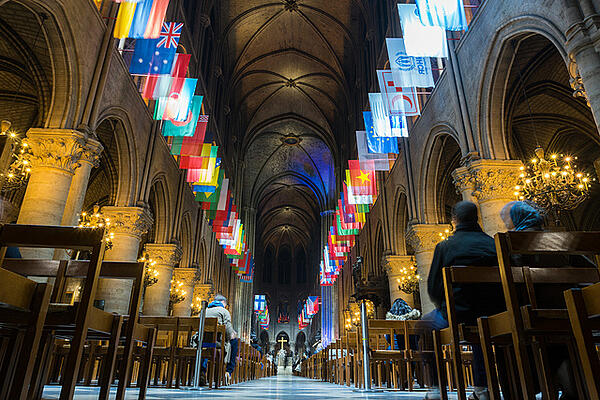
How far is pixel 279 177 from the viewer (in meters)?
32.7

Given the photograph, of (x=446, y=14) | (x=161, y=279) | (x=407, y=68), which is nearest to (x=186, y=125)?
(x=161, y=279)

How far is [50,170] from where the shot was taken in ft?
21.4

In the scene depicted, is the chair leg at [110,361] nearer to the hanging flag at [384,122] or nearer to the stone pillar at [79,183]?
the stone pillar at [79,183]

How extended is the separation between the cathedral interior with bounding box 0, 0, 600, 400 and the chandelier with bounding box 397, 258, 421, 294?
69mm

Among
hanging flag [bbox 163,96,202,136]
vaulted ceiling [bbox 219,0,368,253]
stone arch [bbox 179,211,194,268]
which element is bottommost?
stone arch [bbox 179,211,194,268]

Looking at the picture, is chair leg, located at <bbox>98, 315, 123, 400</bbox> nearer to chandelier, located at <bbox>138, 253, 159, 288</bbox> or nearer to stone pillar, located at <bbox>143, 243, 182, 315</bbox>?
chandelier, located at <bbox>138, 253, 159, 288</bbox>

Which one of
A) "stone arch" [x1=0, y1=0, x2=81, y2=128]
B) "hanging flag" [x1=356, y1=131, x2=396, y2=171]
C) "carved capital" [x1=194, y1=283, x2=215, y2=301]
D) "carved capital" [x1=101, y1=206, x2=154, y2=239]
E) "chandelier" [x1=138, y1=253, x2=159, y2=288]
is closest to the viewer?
"stone arch" [x1=0, y1=0, x2=81, y2=128]

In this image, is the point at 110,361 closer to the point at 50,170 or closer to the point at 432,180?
the point at 50,170

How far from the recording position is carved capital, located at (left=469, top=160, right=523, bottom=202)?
23.3 ft

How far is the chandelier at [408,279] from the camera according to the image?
1237 cm

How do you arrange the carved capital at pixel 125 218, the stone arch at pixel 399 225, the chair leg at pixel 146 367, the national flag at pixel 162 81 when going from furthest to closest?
the stone arch at pixel 399 225 → the carved capital at pixel 125 218 → the national flag at pixel 162 81 → the chair leg at pixel 146 367

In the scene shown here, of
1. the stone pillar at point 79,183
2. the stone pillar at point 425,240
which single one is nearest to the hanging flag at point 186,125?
the stone pillar at point 79,183

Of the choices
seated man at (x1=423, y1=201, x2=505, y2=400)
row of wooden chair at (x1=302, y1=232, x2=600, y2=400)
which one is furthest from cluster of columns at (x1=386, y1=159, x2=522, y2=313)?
row of wooden chair at (x1=302, y1=232, x2=600, y2=400)

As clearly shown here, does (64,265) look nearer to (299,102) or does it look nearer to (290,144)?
(299,102)
